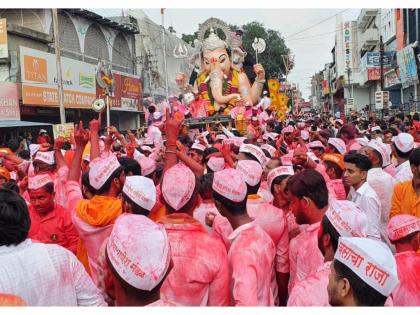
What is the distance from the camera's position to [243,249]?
2.89 meters

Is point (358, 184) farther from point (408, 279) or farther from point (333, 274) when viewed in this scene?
point (333, 274)

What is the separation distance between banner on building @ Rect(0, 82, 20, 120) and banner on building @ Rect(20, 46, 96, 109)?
18.3 inches

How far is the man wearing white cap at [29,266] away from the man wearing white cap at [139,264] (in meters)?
0.49

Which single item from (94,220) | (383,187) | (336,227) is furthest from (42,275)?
(383,187)

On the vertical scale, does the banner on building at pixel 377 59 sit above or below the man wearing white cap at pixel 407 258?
above

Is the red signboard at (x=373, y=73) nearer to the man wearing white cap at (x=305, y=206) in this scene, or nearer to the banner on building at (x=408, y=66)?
the banner on building at (x=408, y=66)

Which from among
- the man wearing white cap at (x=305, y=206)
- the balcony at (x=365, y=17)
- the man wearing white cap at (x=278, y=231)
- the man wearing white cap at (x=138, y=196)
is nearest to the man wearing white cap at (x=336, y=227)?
the man wearing white cap at (x=305, y=206)

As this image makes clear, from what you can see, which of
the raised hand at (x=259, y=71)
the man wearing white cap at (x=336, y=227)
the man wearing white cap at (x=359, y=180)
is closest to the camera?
the man wearing white cap at (x=336, y=227)

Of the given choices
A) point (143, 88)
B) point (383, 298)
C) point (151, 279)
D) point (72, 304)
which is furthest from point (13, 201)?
point (143, 88)

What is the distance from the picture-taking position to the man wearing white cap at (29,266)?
2441 mm

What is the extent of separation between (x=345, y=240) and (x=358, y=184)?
2.50 metres

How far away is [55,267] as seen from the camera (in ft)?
8.34

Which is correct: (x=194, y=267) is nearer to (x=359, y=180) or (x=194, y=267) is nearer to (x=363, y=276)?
(x=363, y=276)

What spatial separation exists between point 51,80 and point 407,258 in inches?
810
